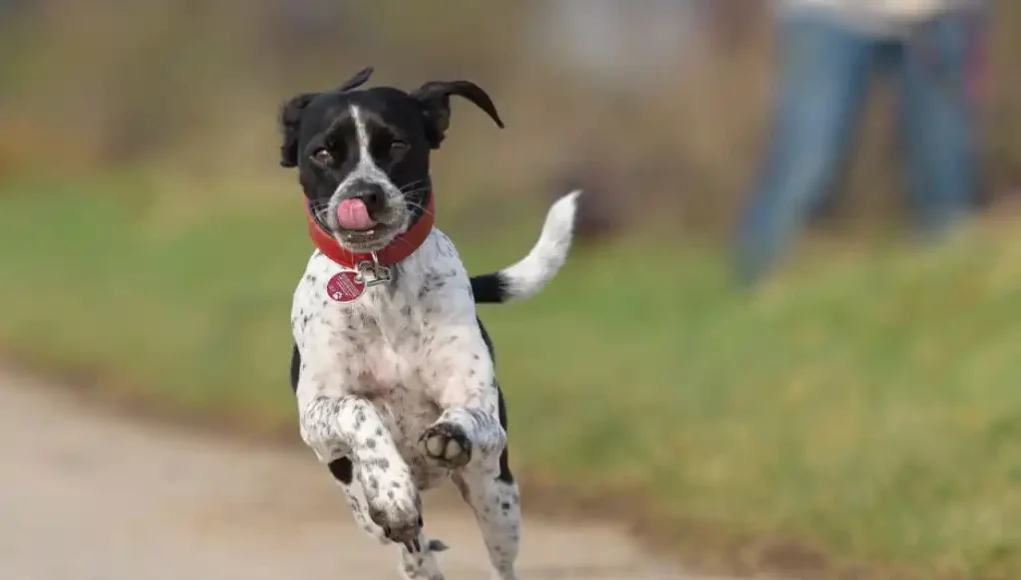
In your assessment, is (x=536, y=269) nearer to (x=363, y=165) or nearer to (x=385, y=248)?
(x=385, y=248)

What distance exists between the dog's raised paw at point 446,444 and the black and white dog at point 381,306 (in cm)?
10

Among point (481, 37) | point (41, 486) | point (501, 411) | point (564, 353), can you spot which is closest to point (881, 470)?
point (564, 353)

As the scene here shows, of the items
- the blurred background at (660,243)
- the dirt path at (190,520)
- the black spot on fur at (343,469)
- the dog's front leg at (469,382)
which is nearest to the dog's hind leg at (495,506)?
the dog's front leg at (469,382)

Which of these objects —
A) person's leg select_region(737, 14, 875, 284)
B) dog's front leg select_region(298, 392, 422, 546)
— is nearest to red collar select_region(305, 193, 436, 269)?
dog's front leg select_region(298, 392, 422, 546)

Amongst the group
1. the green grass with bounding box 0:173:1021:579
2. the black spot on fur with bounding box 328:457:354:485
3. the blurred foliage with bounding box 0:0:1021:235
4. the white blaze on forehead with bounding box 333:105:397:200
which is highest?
the blurred foliage with bounding box 0:0:1021:235

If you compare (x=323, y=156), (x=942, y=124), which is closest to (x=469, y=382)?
(x=323, y=156)

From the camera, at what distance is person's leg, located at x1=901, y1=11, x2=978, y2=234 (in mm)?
8492

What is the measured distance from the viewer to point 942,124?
862cm

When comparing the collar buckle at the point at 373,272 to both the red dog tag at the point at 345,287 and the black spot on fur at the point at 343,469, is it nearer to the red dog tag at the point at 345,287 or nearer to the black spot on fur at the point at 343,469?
the red dog tag at the point at 345,287

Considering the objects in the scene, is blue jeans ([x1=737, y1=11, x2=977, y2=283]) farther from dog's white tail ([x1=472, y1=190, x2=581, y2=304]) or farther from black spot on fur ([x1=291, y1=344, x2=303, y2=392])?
black spot on fur ([x1=291, y1=344, x2=303, y2=392])

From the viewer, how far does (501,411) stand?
4043 mm

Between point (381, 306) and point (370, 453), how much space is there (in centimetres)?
43

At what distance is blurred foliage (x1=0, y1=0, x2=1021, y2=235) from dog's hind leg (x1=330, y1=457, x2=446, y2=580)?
521 centimetres

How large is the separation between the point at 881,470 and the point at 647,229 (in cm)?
326
